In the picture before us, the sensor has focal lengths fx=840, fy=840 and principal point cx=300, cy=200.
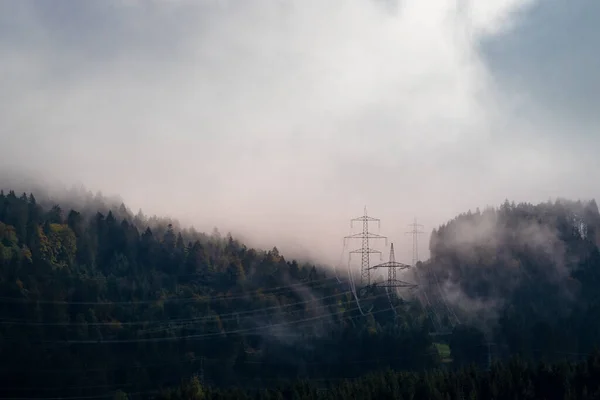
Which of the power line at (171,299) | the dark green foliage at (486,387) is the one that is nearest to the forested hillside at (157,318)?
the power line at (171,299)

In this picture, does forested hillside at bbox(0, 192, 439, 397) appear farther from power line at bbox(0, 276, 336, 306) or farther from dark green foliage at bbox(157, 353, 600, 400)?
dark green foliage at bbox(157, 353, 600, 400)

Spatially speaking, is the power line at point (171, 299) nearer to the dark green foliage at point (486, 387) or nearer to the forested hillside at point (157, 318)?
the forested hillside at point (157, 318)

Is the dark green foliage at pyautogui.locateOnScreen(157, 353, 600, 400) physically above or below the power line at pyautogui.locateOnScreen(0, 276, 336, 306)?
below

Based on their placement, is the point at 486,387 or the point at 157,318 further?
the point at 157,318

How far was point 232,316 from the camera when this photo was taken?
6259 cm

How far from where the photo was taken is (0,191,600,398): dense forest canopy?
5019 centimetres

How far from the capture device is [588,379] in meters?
41.9

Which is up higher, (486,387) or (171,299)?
(171,299)

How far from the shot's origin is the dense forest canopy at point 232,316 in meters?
50.2

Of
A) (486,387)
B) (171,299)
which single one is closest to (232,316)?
(171,299)

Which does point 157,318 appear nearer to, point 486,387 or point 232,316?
point 232,316

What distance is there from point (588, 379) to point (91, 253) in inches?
1686

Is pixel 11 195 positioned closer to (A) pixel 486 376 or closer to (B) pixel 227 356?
(B) pixel 227 356

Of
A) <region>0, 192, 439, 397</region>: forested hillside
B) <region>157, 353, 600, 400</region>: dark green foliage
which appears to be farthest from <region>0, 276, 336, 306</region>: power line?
<region>157, 353, 600, 400</region>: dark green foliage
